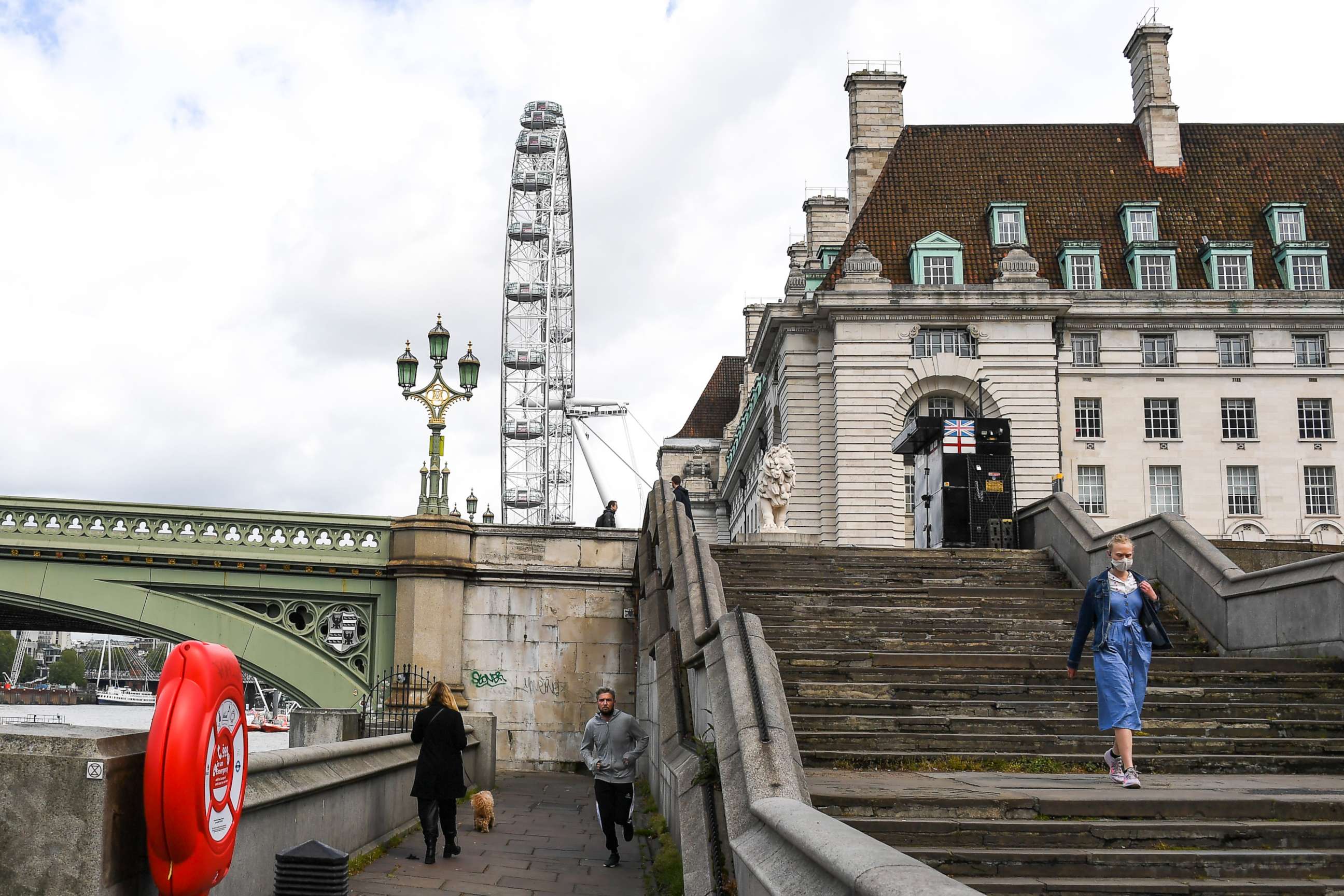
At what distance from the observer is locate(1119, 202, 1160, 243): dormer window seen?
149 ft

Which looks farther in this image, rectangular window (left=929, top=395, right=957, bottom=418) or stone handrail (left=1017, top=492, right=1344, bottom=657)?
rectangular window (left=929, top=395, right=957, bottom=418)

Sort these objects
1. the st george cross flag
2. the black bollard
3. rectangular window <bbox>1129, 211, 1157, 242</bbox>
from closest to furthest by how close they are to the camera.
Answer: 1. the black bollard
2. the st george cross flag
3. rectangular window <bbox>1129, 211, 1157, 242</bbox>

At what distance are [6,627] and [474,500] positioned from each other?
2422 cm

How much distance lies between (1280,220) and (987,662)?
39554mm

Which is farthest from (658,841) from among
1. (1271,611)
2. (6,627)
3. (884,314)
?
(884,314)

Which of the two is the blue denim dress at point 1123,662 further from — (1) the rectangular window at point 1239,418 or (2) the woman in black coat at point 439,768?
(1) the rectangular window at point 1239,418

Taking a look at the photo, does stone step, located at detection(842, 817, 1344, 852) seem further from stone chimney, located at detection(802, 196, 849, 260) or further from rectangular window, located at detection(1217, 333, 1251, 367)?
stone chimney, located at detection(802, 196, 849, 260)

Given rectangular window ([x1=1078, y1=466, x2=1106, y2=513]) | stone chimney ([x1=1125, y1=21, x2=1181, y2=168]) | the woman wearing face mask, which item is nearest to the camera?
the woman wearing face mask

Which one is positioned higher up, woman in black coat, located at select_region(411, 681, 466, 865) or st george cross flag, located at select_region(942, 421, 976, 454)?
st george cross flag, located at select_region(942, 421, 976, 454)

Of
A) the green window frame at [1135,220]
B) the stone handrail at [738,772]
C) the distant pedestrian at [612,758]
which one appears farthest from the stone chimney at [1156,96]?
the distant pedestrian at [612,758]

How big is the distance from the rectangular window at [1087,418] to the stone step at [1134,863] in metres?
38.1

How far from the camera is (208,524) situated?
2200cm

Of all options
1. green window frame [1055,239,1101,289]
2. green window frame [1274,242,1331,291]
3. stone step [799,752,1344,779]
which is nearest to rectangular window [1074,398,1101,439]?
green window frame [1055,239,1101,289]

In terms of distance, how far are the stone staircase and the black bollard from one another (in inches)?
108
